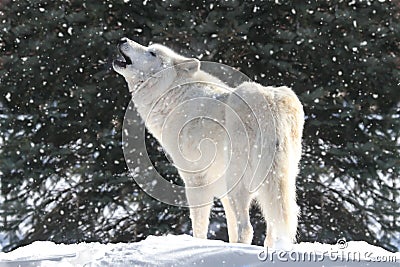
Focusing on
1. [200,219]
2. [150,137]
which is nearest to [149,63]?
[200,219]

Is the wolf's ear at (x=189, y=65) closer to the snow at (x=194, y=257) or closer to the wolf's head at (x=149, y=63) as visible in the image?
the wolf's head at (x=149, y=63)

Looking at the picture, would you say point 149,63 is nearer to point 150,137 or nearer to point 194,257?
point 194,257

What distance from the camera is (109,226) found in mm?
6906

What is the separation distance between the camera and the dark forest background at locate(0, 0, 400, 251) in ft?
21.2

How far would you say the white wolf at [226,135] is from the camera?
10.5 feet

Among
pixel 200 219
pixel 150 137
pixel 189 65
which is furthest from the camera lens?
pixel 150 137

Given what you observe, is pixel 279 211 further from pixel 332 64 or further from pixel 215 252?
pixel 332 64

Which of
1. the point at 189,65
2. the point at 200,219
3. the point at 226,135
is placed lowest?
the point at 200,219

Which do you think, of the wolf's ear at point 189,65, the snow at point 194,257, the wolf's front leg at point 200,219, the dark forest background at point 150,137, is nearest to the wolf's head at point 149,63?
the wolf's ear at point 189,65

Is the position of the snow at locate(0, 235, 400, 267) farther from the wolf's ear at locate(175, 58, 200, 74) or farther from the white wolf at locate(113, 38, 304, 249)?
the wolf's ear at locate(175, 58, 200, 74)

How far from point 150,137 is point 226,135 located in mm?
3274

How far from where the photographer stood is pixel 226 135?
134 inches

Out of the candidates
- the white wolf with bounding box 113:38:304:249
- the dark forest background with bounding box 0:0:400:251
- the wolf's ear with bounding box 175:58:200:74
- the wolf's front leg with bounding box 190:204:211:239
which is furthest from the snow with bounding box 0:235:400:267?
the dark forest background with bounding box 0:0:400:251

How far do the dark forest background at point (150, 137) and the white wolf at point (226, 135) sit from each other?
2.51 metres
